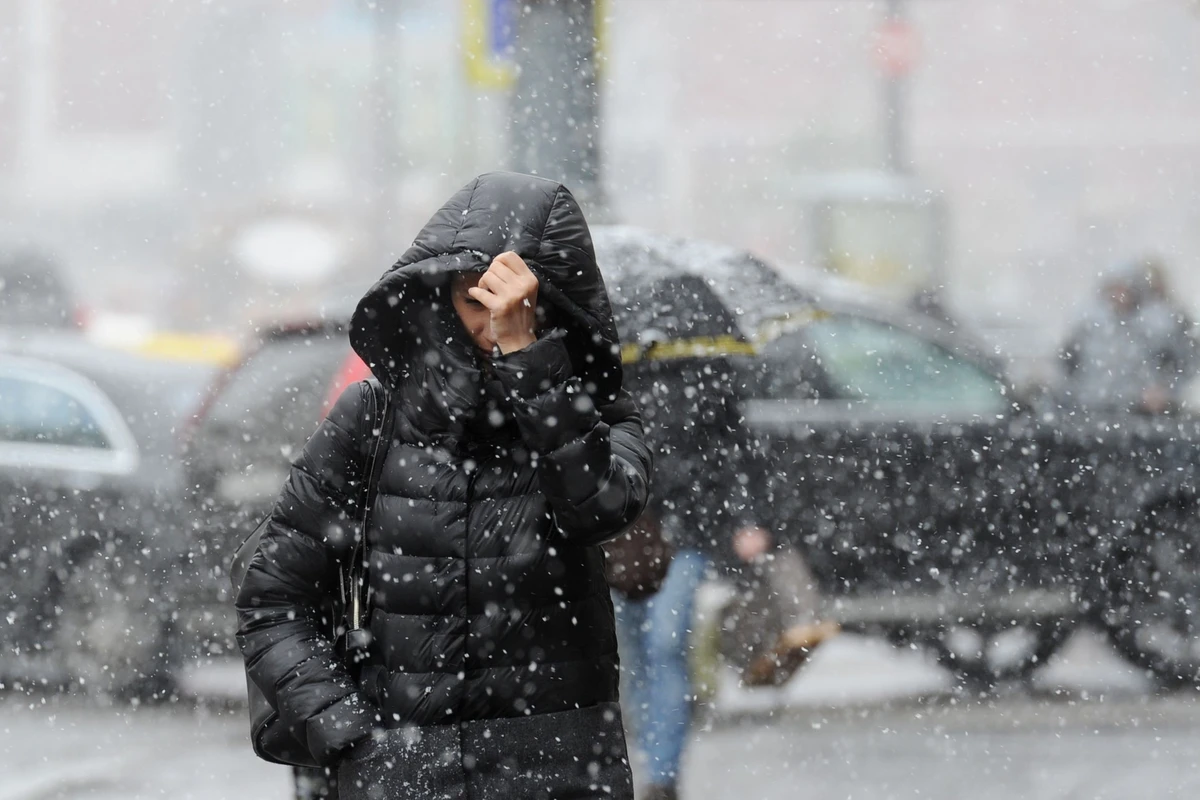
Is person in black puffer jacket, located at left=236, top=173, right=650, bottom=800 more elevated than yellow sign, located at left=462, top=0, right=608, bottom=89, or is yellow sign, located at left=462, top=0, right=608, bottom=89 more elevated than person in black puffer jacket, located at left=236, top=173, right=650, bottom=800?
yellow sign, located at left=462, top=0, right=608, bottom=89

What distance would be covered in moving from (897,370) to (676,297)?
2.68 m

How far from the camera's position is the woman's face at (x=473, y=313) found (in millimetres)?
2518

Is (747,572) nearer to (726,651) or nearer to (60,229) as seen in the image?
(726,651)

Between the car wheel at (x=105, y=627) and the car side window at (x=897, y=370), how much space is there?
116 inches

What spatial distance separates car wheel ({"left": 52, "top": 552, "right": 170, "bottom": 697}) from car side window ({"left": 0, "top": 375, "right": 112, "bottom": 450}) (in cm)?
51

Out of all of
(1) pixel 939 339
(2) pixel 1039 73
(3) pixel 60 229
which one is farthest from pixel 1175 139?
(1) pixel 939 339

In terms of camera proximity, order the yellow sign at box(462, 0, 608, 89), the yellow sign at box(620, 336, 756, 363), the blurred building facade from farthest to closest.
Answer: the blurred building facade, the yellow sign at box(462, 0, 608, 89), the yellow sign at box(620, 336, 756, 363)

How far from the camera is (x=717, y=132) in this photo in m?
47.0

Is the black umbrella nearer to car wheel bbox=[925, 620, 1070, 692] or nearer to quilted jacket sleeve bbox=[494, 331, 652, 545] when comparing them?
quilted jacket sleeve bbox=[494, 331, 652, 545]

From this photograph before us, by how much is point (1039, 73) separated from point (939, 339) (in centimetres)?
4672

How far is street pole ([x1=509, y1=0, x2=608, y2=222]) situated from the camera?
4.97 m

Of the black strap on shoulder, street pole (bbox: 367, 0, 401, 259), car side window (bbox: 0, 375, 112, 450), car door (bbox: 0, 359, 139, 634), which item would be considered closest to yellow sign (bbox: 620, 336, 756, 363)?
the black strap on shoulder

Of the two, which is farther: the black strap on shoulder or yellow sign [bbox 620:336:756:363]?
yellow sign [bbox 620:336:756:363]

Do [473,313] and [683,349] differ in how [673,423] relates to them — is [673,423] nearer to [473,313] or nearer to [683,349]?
[683,349]
